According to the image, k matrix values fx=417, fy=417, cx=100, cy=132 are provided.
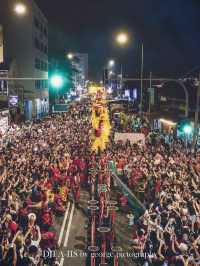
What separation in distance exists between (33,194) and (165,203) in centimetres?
468

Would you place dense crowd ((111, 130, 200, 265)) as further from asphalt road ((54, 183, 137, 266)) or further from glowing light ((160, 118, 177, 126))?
glowing light ((160, 118, 177, 126))

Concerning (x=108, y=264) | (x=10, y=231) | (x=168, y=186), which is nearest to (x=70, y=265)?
(x=108, y=264)

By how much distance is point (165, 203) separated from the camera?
14070 millimetres

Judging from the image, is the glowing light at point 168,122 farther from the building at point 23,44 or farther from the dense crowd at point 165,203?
the building at point 23,44

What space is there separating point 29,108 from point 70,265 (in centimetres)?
5275

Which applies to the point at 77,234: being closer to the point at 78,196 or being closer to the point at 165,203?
the point at 165,203

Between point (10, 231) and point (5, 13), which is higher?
point (5, 13)

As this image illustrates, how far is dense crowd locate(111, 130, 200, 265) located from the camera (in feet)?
35.9

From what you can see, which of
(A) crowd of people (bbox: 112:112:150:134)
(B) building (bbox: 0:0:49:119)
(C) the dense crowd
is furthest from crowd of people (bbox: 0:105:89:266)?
(B) building (bbox: 0:0:49:119)

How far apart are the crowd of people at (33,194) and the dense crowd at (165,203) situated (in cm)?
260

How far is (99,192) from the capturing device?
1897 cm

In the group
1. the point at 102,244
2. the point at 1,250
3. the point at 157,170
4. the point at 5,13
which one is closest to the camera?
the point at 1,250

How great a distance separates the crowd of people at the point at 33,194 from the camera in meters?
10.4

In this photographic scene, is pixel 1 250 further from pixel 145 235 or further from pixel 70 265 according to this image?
pixel 145 235
